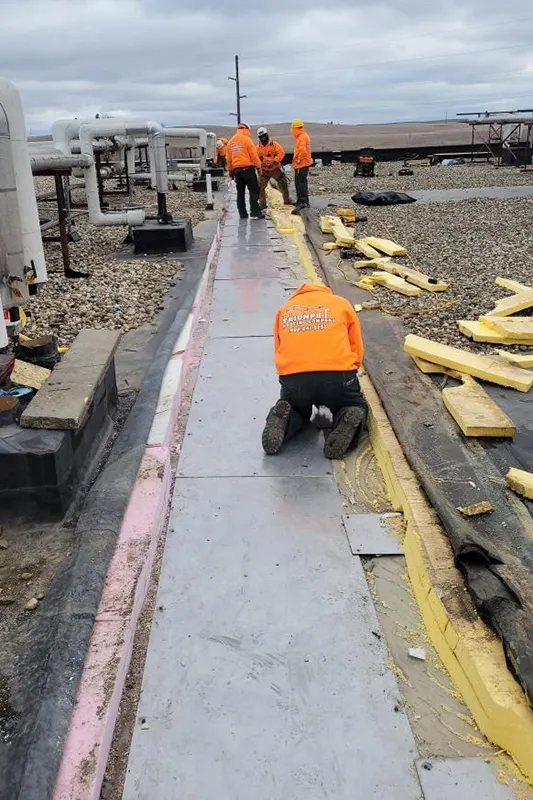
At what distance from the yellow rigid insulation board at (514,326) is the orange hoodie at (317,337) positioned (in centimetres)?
210

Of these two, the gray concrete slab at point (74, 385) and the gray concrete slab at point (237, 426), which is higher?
the gray concrete slab at point (74, 385)

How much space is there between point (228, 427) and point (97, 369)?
0.92 meters

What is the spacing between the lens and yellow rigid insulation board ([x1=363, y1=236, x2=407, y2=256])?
1001cm

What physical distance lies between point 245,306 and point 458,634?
17.7 feet

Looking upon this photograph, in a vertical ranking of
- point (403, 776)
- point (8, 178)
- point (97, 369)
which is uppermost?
point (8, 178)

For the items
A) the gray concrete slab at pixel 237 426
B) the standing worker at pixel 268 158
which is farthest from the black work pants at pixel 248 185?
the gray concrete slab at pixel 237 426

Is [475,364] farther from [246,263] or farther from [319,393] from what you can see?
[246,263]

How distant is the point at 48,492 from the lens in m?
3.53

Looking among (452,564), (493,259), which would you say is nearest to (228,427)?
(452,564)

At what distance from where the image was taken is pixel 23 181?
13.9 ft

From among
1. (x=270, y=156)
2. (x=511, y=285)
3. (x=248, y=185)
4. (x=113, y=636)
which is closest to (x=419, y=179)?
(x=270, y=156)

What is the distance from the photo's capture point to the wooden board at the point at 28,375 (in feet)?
13.8

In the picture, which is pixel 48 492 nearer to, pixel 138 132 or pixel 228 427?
pixel 228 427

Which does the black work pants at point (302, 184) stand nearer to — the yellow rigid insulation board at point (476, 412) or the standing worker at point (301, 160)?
the standing worker at point (301, 160)
